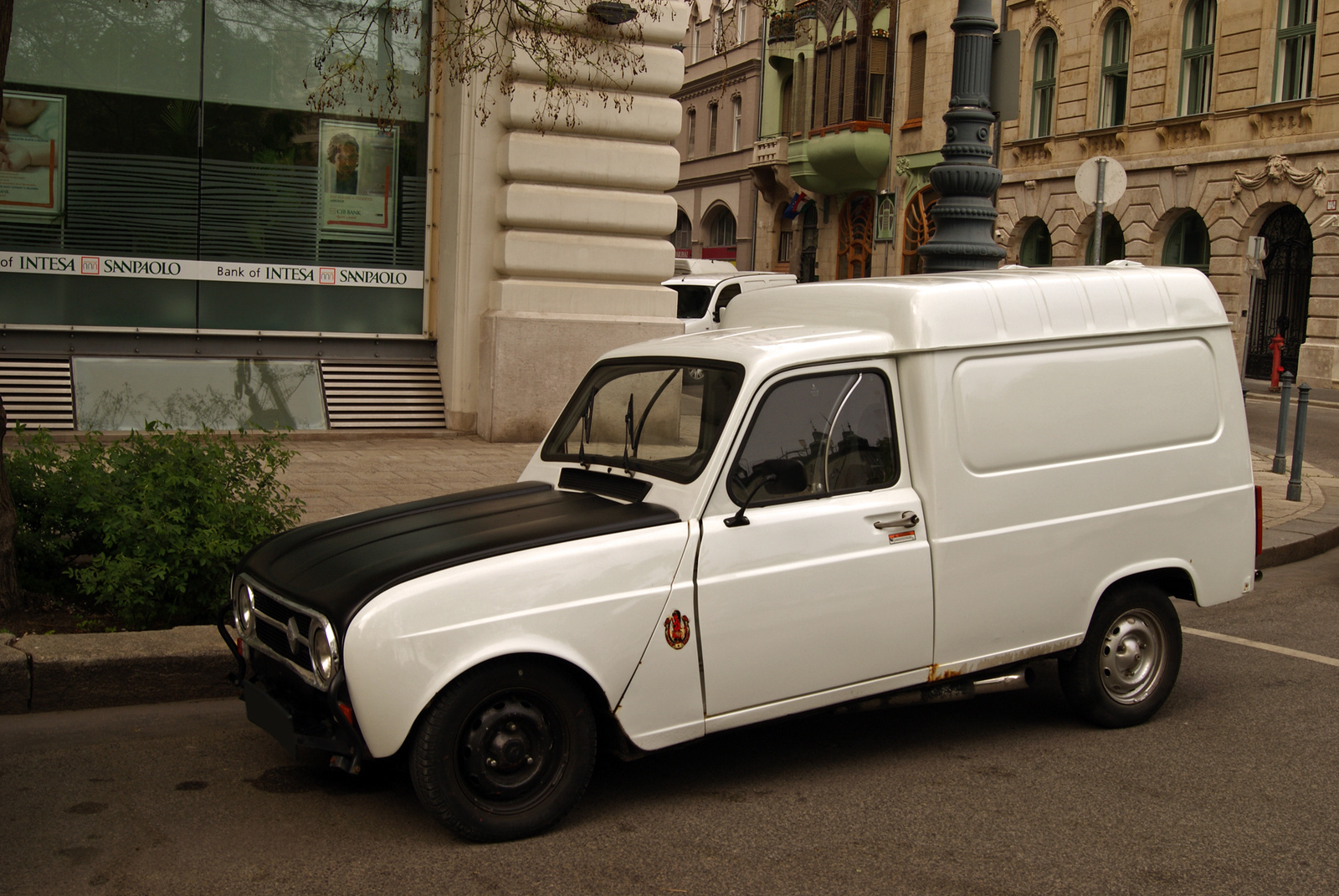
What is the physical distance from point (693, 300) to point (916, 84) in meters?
21.8

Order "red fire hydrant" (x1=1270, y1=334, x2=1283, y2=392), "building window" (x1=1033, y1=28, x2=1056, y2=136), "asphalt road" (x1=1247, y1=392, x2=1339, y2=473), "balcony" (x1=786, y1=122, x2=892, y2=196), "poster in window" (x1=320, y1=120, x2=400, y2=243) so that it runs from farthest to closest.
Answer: "balcony" (x1=786, y1=122, x2=892, y2=196) → "building window" (x1=1033, y1=28, x2=1056, y2=136) → "red fire hydrant" (x1=1270, y1=334, x2=1283, y2=392) → "asphalt road" (x1=1247, y1=392, x2=1339, y2=473) → "poster in window" (x1=320, y1=120, x2=400, y2=243)

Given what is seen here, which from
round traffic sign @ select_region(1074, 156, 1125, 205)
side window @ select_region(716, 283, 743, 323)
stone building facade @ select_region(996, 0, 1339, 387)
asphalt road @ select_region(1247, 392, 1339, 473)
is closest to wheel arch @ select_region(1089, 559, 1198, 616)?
round traffic sign @ select_region(1074, 156, 1125, 205)

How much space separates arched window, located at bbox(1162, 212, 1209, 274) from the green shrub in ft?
91.8

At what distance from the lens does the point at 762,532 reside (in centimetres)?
436

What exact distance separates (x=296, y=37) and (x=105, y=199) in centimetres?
248

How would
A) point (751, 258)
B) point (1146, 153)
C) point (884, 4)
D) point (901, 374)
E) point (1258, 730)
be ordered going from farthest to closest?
point (751, 258) → point (884, 4) → point (1146, 153) → point (1258, 730) → point (901, 374)

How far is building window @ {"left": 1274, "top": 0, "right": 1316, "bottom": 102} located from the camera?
88.2ft

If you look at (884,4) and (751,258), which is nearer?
(884,4)

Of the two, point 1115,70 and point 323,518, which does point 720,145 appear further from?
point 323,518

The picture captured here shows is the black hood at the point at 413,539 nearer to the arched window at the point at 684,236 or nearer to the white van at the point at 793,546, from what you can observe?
the white van at the point at 793,546

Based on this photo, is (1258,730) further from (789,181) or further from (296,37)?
(789,181)

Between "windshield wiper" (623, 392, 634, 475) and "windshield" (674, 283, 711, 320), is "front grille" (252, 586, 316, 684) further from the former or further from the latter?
"windshield" (674, 283, 711, 320)

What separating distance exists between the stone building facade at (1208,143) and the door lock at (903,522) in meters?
22.6

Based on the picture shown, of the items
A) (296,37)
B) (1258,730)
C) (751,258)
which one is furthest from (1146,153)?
(1258,730)
